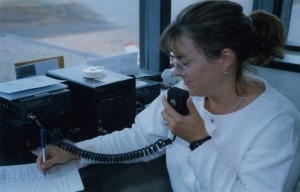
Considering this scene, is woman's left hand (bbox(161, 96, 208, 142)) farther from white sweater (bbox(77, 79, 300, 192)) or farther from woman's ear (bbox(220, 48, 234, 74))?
woman's ear (bbox(220, 48, 234, 74))

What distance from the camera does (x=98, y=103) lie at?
49.2 inches

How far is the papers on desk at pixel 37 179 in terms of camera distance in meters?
1.01

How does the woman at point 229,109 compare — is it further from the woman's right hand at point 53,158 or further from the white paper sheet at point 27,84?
the white paper sheet at point 27,84

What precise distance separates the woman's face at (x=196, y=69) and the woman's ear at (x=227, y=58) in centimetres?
1

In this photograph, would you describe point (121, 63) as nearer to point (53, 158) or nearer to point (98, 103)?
point (98, 103)

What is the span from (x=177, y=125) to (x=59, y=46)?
0.93 meters

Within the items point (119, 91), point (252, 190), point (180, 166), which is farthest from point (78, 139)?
point (252, 190)

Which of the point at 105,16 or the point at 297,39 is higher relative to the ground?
the point at 105,16

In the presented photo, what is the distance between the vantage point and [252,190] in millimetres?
959

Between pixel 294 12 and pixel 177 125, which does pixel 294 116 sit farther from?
pixel 294 12

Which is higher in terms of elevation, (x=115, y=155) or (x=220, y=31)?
(x=220, y=31)

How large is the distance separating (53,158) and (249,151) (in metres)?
0.62

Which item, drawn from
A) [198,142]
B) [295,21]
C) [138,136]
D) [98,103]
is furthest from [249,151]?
[295,21]

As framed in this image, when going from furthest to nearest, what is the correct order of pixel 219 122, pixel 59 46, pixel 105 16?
pixel 105 16
pixel 59 46
pixel 219 122
